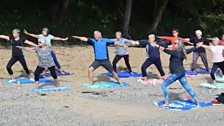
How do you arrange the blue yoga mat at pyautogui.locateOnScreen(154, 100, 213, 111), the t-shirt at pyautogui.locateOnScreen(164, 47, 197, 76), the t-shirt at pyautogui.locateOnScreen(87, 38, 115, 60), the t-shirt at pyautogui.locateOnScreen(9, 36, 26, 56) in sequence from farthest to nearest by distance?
the t-shirt at pyautogui.locateOnScreen(9, 36, 26, 56), the t-shirt at pyautogui.locateOnScreen(87, 38, 115, 60), the t-shirt at pyautogui.locateOnScreen(164, 47, 197, 76), the blue yoga mat at pyautogui.locateOnScreen(154, 100, 213, 111)

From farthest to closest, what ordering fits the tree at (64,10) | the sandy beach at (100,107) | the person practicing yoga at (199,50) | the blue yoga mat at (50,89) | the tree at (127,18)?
1. the tree at (127,18)
2. the tree at (64,10)
3. the person practicing yoga at (199,50)
4. the blue yoga mat at (50,89)
5. the sandy beach at (100,107)

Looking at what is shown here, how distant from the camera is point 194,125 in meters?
8.96

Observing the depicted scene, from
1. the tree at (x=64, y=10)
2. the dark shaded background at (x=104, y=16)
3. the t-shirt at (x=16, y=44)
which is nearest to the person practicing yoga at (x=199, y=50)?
the t-shirt at (x=16, y=44)

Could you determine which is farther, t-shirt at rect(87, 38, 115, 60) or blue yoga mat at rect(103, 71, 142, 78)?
blue yoga mat at rect(103, 71, 142, 78)

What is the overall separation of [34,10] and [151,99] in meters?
18.4

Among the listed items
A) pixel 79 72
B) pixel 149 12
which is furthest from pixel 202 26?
pixel 79 72

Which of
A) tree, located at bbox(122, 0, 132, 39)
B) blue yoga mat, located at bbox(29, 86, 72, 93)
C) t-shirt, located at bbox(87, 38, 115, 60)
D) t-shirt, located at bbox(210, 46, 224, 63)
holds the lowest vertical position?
blue yoga mat, located at bbox(29, 86, 72, 93)

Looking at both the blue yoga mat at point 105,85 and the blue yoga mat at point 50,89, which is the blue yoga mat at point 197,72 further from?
the blue yoga mat at point 50,89

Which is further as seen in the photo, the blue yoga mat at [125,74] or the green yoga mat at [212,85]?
the blue yoga mat at [125,74]

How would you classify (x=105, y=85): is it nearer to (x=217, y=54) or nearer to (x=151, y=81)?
(x=151, y=81)

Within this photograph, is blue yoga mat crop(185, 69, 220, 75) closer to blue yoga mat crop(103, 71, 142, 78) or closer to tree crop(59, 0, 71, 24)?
blue yoga mat crop(103, 71, 142, 78)

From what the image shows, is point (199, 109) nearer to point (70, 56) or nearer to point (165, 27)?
point (70, 56)

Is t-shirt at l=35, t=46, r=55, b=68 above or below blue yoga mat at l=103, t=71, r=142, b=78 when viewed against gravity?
above

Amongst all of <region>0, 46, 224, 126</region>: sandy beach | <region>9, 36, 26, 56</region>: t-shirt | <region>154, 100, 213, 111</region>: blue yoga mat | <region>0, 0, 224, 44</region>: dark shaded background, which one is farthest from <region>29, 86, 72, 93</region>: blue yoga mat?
<region>0, 0, 224, 44</region>: dark shaded background
